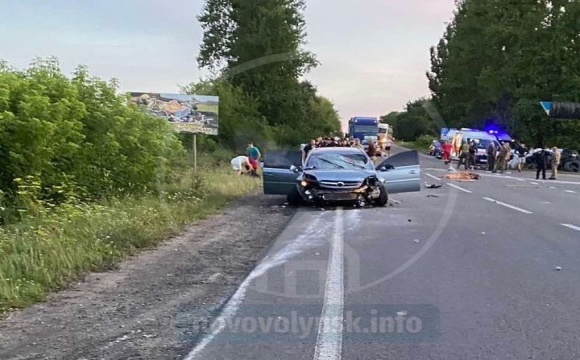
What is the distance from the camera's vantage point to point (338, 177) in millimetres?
17734

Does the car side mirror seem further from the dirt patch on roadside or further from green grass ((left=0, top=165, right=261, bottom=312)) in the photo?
the dirt patch on roadside

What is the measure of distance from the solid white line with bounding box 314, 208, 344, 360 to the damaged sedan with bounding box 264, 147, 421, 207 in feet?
22.3

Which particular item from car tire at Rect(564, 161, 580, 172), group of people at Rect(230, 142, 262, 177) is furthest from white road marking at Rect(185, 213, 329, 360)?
car tire at Rect(564, 161, 580, 172)

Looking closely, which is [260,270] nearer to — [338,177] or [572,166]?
[338,177]

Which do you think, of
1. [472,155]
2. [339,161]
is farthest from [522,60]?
[339,161]

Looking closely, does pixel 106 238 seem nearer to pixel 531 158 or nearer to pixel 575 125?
pixel 531 158

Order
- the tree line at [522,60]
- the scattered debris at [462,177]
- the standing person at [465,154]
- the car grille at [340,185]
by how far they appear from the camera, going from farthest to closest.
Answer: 1. the tree line at [522,60]
2. the standing person at [465,154]
3. the scattered debris at [462,177]
4. the car grille at [340,185]

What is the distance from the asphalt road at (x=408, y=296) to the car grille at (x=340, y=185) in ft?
10.6

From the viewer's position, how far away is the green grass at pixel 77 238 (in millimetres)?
8211

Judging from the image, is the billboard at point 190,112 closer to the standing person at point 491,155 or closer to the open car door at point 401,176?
the open car door at point 401,176

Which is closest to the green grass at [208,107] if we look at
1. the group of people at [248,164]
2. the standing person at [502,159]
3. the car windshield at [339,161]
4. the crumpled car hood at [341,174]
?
the group of people at [248,164]

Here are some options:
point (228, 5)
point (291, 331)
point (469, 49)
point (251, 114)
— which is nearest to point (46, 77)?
point (291, 331)

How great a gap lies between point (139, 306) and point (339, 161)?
40.1ft

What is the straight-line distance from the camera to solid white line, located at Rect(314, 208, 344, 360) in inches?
220
